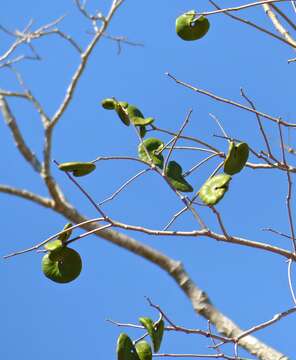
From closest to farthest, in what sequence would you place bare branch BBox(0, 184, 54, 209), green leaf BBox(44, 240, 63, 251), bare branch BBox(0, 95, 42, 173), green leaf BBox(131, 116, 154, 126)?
green leaf BBox(44, 240, 63, 251) → green leaf BBox(131, 116, 154, 126) → bare branch BBox(0, 184, 54, 209) → bare branch BBox(0, 95, 42, 173)

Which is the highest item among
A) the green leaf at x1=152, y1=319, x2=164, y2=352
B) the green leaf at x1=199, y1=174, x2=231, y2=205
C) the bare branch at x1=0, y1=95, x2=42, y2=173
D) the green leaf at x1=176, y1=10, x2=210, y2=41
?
the bare branch at x1=0, y1=95, x2=42, y2=173

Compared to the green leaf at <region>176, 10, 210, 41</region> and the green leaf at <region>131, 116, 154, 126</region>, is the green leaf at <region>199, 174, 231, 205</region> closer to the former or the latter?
the green leaf at <region>131, 116, 154, 126</region>

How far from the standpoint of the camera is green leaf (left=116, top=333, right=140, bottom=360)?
1.11m

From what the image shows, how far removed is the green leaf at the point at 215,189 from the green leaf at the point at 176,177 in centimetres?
16

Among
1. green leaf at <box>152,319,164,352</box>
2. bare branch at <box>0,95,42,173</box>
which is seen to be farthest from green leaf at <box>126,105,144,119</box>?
→ bare branch at <box>0,95,42,173</box>

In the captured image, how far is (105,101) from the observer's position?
1.42 meters

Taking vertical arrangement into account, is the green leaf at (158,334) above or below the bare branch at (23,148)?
below

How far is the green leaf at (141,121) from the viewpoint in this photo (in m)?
1.36

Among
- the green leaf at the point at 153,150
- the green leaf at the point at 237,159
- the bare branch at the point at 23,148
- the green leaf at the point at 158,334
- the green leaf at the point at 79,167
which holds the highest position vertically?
the bare branch at the point at 23,148

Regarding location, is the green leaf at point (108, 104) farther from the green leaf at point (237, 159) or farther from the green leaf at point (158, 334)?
the green leaf at point (158, 334)

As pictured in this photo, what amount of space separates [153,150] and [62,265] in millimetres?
328

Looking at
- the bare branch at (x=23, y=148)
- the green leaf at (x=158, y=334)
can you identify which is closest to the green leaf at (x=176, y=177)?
the green leaf at (x=158, y=334)

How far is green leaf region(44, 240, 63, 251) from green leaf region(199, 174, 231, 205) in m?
0.27

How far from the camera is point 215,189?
43.5 inches
